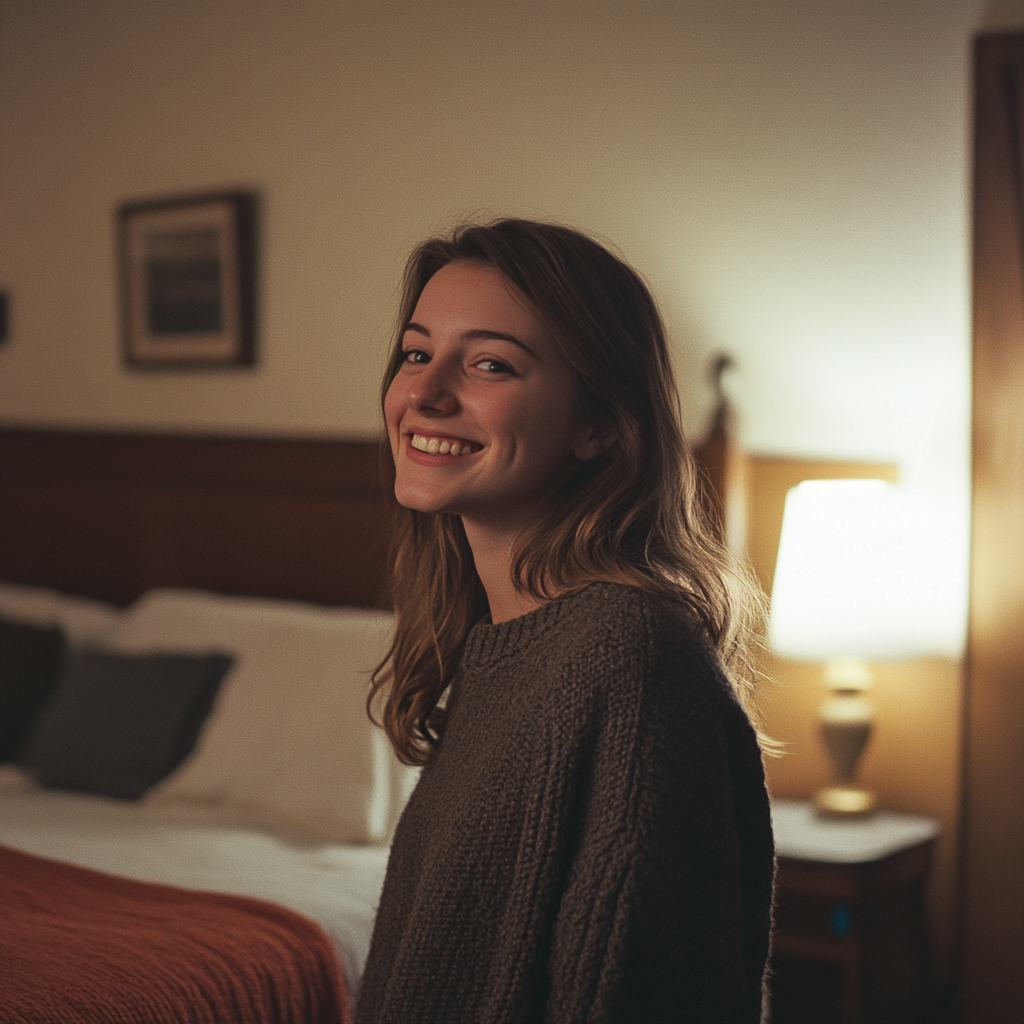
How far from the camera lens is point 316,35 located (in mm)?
3312

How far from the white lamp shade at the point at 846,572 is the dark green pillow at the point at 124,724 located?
1.36 m

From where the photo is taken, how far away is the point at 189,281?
11.7ft

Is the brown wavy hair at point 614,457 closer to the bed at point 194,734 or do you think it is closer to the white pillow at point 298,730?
the bed at point 194,734

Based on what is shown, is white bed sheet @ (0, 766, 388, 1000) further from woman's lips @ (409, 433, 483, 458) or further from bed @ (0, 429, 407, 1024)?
woman's lips @ (409, 433, 483, 458)

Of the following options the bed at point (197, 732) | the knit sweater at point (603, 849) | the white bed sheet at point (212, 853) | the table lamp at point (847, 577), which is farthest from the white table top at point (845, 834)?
the knit sweater at point (603, 849)

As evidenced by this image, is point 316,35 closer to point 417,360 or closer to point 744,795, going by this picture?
point 417,360

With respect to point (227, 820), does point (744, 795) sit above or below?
above

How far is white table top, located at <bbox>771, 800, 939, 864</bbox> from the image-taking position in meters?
2.33

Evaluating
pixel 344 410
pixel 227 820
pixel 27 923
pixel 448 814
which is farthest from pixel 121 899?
pixel 344 410

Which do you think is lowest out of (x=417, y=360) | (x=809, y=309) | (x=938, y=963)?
(x=938, y=963)

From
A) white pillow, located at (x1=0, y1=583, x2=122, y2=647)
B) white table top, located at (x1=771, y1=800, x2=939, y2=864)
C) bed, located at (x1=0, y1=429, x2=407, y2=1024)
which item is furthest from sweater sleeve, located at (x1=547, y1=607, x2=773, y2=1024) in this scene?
white pillow, located at (x1=0, y1=583, x2=122, y2=647)

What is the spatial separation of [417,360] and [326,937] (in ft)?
3.59

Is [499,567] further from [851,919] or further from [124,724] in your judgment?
[124,724]

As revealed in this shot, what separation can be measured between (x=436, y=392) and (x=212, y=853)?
1.47 m
